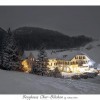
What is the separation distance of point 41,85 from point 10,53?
1.49 metres

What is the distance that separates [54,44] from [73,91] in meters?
1.70

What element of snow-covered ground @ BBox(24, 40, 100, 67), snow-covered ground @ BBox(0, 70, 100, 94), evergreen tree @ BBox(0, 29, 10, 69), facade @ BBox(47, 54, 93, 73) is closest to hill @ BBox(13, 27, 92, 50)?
snow-covered ground @ BBox(24, 40, 100, 67)

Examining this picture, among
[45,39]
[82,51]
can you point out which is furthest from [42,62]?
[82,51]

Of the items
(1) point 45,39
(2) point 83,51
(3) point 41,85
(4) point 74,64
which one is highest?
(1) point 45,39

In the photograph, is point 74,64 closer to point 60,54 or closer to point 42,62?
point 60,54

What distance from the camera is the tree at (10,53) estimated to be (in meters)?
11.8

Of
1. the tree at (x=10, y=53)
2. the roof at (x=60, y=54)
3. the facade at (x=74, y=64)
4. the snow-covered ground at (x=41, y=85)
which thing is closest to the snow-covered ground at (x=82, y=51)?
the roof at (x=60, y=54)

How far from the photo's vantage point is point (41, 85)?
1156 centimetres

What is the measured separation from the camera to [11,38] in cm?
1187

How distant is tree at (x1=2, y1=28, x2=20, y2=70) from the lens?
11828 mm

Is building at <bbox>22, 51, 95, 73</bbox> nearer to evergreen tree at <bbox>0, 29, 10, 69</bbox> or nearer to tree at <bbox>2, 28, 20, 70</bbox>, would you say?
tree at <bbox>2, 28, 20, 70</bbox>

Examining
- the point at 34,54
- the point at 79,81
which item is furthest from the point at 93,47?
the point at 34,54

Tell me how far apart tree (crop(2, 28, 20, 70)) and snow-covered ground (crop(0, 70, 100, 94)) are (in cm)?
30

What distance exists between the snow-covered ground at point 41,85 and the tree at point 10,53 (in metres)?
0.30
